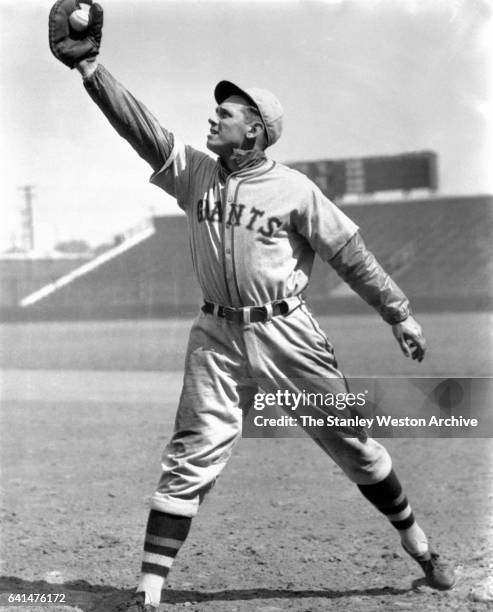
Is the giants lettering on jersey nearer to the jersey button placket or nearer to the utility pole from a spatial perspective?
the jersey button placket

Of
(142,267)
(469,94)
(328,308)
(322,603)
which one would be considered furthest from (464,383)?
(328,308)

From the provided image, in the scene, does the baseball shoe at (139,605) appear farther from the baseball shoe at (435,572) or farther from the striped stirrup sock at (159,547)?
the baseball shoe at (435,572)

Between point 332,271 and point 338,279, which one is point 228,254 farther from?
point 332,271

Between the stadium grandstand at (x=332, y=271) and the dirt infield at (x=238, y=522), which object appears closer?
the dirt infield at (x=238, y=522)

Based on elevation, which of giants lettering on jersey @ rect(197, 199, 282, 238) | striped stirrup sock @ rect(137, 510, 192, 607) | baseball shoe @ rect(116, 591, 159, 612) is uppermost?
giants lettering on jersey @ rect(197, 199, 282, 238)

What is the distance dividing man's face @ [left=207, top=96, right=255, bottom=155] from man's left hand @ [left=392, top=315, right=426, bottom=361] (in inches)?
26.9

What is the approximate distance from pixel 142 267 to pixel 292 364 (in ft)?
22.5

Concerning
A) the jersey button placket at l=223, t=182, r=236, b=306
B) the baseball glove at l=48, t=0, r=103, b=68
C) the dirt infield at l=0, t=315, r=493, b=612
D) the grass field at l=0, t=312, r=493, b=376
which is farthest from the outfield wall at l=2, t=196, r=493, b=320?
the baseball glove at l=48, t=0, r=103, b=68

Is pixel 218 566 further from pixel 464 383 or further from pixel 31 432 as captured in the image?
pixel 31 432

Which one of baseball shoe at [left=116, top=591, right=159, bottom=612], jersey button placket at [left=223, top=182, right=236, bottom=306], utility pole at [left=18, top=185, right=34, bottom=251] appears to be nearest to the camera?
baseball shoe at [left=116, top=591, right=159, bottom=612]

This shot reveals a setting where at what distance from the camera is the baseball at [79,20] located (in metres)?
2.31

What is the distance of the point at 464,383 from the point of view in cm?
291

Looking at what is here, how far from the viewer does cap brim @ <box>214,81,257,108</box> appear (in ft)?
8.13

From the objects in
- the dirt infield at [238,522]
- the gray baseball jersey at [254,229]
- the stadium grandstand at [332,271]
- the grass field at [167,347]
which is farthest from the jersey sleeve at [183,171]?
the grass field at [167,347]
